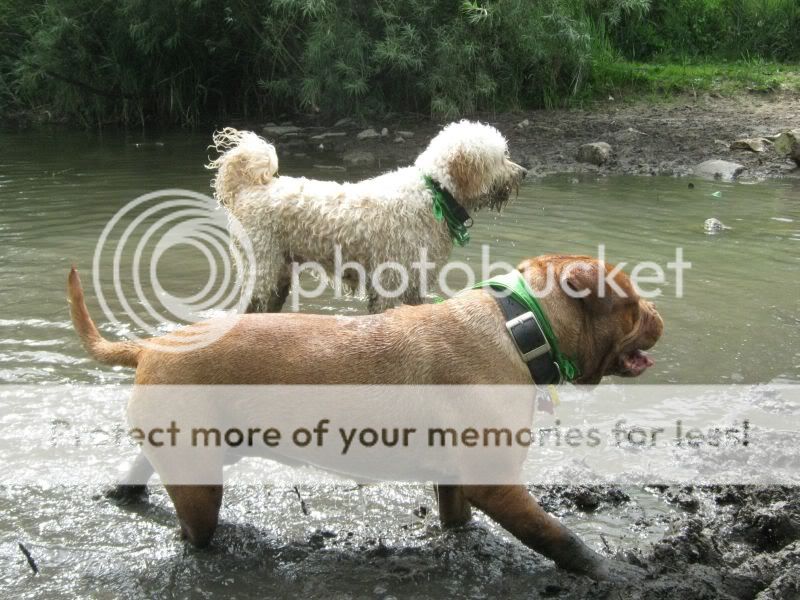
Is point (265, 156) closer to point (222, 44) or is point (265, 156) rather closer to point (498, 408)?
point (498, 408)

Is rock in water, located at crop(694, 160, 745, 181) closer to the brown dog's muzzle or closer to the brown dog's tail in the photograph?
the brown dog's muzzle

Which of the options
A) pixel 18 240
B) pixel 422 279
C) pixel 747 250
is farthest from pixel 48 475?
pixel 747 250

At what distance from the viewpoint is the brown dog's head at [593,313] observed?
315 centimetres

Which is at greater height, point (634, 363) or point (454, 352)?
point (454, 352)

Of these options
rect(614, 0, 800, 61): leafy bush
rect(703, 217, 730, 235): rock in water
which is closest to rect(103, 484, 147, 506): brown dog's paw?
rect(703, 217, 730, 235): rock in water

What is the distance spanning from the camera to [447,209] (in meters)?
5.59

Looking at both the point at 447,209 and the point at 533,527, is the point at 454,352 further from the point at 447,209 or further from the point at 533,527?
the point at 447,209

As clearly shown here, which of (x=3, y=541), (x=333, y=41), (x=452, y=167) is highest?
(x=333, y=41)

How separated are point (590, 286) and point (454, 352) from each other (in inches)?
21.5

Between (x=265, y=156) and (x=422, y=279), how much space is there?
1.28m

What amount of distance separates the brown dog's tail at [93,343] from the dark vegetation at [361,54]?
10.7 meters

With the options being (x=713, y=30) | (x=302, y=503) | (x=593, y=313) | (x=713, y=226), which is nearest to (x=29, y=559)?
(x=302, y=503)

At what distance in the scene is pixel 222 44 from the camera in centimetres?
1625

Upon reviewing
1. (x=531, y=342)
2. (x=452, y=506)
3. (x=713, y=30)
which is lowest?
(x=452, y=506)
